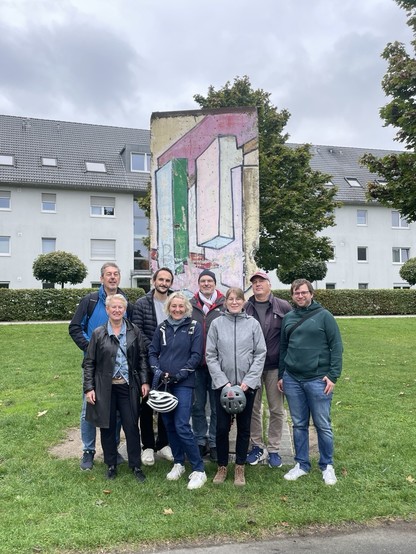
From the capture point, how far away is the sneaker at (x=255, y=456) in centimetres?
533

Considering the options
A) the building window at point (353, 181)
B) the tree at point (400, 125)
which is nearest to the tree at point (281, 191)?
the tree at point (400, 125)

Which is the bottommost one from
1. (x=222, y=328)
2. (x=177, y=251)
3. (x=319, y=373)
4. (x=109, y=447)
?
(x=109, y=447)

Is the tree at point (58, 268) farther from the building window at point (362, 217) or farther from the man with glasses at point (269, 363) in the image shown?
the building window at point (362, 217)

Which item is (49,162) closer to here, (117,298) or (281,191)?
(281,191)

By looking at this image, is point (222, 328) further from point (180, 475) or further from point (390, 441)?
point (390, 441)

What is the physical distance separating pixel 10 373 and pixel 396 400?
25.2 ft

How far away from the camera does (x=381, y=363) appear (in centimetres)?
1191

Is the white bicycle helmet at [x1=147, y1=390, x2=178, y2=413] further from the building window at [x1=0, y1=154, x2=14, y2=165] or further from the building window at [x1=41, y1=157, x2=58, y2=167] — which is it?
the building window at [x1=0, y1=154, x2=14, y2=165]

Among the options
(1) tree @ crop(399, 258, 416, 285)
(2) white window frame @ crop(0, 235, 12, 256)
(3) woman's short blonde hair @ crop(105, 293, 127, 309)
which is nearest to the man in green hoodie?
(3) woman's short blonde hair @ crop(105, 293, 127, 309)

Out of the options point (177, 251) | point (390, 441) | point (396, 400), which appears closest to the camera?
point (390, 441)

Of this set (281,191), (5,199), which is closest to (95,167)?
(5,199)

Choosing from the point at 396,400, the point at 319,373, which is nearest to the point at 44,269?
the point at 396,400

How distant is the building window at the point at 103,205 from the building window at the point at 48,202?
8.06 ft

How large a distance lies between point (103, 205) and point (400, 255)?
76.3ft
